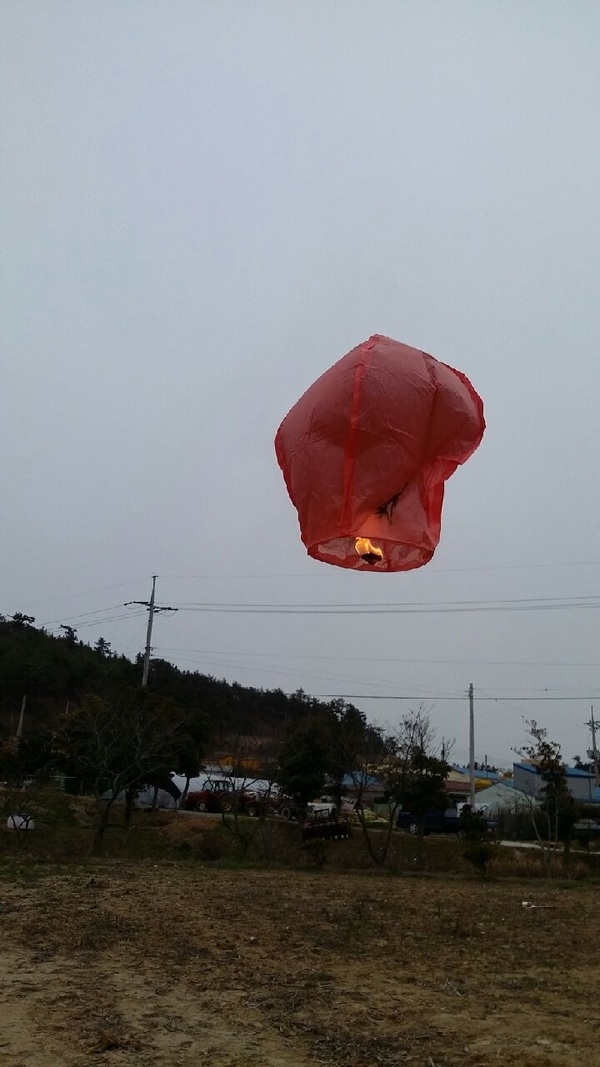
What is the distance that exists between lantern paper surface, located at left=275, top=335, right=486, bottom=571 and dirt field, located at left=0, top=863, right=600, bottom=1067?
3.08 metres

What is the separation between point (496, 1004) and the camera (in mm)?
4977

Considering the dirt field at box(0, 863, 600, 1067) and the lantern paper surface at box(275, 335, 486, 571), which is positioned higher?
the lantern paper surface at box(275, 335, 486, 571)

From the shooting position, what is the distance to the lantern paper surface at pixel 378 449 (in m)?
2.02

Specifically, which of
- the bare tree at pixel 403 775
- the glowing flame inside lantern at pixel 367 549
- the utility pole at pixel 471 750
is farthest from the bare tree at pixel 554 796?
the glowing flame inside lantern at pixel 367 549

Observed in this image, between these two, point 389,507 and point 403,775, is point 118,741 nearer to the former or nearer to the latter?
point 403,775

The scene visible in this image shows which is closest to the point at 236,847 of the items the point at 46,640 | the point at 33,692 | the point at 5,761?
the point at 5,761

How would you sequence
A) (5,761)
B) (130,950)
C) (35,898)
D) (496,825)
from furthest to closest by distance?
(496,825), (5,761), (35,898), (130,950)

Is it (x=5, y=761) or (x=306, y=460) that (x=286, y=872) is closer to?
(x=5, y=761)

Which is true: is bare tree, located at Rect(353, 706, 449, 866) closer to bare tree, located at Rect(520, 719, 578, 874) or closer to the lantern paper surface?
bare tree, located at Rect(520, 719, 578, 874)

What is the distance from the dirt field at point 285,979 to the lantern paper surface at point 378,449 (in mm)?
3078

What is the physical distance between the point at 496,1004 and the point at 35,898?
18.8ft

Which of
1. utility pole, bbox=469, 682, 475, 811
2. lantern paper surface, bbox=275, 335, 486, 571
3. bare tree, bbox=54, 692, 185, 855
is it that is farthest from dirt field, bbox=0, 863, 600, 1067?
utility pole, bbox=469, 682, 475, 811

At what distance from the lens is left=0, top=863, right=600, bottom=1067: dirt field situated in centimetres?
401

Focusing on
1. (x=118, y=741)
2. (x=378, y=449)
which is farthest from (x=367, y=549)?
(x=118, y=741)
